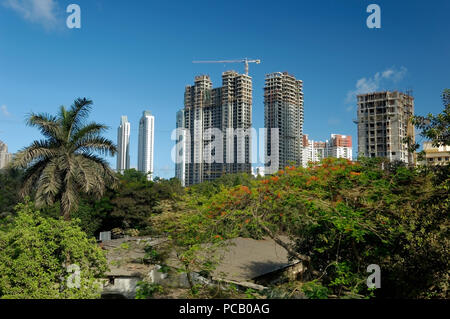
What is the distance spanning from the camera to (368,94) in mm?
57562

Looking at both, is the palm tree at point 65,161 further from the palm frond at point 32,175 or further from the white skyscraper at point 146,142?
the white skyscraper at point 146,142

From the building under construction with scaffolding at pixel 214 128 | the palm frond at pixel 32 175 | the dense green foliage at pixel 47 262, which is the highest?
the building under construction with scaffolding at pixel 214 128

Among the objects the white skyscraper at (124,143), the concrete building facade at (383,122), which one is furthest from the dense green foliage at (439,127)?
the white skyscraper at (124,143)

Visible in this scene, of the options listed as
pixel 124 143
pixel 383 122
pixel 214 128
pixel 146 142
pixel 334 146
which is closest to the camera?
pixel 383 122

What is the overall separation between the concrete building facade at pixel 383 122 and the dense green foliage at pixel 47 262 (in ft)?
173

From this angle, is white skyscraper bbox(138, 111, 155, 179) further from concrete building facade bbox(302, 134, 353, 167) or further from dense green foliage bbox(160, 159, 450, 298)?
dense green foliage bbox(160, 159, 450, 298)

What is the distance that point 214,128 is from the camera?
5872cm

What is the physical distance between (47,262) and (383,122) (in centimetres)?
5660

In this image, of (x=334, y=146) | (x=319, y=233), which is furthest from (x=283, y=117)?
(x=319, y=233)

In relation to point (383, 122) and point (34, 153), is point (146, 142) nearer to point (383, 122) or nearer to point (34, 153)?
point (383, 122)

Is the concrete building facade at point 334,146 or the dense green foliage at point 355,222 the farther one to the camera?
the concrete building facade at point 334,146

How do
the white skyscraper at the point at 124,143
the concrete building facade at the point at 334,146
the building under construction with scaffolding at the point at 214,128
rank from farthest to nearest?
the concrete building facade at the point at 334,146 → the white skyscraper at the point at 124,143 → the building under construction with scaffolding at the point at 214,128

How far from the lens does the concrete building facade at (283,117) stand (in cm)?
5603

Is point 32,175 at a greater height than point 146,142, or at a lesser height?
lesser
